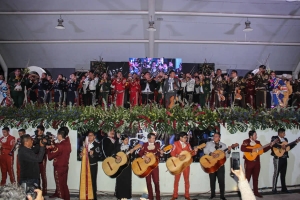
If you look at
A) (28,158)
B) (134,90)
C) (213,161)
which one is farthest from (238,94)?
(28,158)

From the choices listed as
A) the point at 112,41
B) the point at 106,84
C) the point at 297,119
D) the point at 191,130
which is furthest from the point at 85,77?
the point at 297,119

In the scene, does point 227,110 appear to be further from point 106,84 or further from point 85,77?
point 85,77

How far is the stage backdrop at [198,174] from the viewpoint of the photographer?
25.4 feet

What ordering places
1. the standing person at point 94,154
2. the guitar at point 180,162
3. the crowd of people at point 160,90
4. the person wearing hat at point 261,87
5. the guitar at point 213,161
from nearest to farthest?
the guitar at point 180,162, the standing person at point 94,154, the guitar at point 213,161, the person wearing hat at point 261,87, the crowd of people at point 160,90

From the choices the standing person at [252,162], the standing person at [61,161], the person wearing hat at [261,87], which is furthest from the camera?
the person wearing hat at [261,87]

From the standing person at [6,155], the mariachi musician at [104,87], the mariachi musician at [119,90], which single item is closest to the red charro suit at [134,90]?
the mariachi musician at [119,90]

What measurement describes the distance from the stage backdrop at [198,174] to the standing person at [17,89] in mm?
2819

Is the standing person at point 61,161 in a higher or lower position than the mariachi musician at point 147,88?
lower

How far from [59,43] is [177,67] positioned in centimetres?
615

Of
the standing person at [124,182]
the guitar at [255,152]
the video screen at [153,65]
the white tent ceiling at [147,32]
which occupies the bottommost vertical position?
the standing person at [124,182]

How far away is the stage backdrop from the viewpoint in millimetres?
7734

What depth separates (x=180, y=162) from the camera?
6977 mm

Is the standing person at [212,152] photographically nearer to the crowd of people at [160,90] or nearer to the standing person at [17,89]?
the crowd of people at [160,90]

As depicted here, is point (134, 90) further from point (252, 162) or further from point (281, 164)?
point (281, 164)
